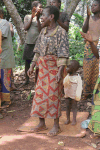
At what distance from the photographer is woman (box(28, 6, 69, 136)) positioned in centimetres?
310

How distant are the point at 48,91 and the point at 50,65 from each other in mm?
407

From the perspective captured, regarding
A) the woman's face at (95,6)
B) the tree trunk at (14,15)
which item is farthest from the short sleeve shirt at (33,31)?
the woman's face at (95,6)

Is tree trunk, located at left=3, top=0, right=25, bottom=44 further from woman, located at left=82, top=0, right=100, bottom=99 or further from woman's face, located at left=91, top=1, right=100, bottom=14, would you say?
woman's face, located at left=91, top=1, right=100, bottom=14

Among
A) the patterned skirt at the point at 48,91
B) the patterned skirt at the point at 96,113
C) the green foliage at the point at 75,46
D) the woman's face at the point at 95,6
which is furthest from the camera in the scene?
the green foliage at the point at 75,46

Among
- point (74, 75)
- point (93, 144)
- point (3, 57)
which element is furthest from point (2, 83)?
point (93, 144)

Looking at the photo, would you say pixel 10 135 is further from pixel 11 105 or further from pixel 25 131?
pixel 11 105

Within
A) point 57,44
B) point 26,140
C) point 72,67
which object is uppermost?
point 57,44

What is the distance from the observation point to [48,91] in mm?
3188

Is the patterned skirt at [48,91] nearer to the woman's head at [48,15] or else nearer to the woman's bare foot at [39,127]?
the woman's bare foot at [39,127]

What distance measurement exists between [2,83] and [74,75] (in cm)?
180

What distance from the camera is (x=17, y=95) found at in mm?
5367

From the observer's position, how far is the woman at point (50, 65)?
10.2 feet

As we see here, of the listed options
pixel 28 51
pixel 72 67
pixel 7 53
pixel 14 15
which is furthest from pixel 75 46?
pixel 72 67

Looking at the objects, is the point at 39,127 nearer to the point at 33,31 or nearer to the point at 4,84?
the point at 4,84
